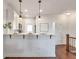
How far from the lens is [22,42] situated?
6215 millimetres

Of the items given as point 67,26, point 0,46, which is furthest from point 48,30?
point 0,46

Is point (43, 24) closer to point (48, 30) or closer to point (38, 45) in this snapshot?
point (48, 30)

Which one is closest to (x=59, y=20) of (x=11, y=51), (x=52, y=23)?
(x=52, y=23)

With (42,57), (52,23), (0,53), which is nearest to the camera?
(0,53)

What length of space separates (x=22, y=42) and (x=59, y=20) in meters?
6.03

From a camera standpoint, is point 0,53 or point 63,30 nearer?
point 0,53

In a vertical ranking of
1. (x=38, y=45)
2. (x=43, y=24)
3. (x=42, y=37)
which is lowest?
(x=38, y=45)

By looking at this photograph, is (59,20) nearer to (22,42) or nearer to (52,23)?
(52,23)

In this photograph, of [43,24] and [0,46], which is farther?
[43,24]

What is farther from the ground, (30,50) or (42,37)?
(42,37)

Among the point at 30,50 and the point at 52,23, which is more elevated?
the point at 52,23

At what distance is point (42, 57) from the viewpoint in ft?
20.0

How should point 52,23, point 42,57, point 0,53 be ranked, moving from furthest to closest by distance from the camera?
point 52,23, point 42,57, point 0,53

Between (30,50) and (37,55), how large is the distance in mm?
412
